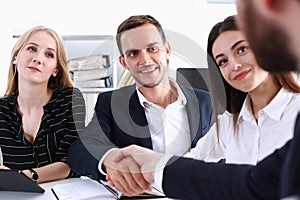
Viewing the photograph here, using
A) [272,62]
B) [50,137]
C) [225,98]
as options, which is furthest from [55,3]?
[272,62]

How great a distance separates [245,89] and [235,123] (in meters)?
0.15

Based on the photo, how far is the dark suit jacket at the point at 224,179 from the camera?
639 millimetres

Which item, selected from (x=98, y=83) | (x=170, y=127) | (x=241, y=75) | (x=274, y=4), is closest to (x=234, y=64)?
(x=241, y=75)

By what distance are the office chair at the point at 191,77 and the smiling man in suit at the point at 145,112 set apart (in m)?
0.19

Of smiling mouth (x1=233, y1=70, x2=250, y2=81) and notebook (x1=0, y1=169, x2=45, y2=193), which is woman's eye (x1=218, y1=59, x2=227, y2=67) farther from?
notebook (x1=0, y1=169, x2=45, y2=193)

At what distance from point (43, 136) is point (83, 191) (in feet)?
1.82

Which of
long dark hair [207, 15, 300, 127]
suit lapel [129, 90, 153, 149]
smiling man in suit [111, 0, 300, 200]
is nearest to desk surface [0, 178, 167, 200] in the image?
smiling man in suit [111, 0, 300, 200]

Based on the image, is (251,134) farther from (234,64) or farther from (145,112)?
(145,112)

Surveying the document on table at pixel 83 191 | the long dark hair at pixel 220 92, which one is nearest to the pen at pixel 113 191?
the document on table at pixel 83 191

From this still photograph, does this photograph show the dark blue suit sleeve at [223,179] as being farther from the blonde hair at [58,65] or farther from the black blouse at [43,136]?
the blonde hair at [58,65]

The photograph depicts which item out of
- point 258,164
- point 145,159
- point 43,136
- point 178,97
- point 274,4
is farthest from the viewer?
point 43,136

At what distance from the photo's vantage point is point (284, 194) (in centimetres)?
38

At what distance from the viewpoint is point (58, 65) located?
1830 mm

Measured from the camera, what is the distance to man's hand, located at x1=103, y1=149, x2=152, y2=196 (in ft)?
3.34
